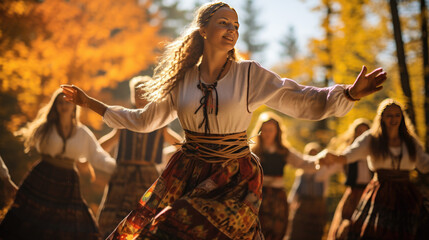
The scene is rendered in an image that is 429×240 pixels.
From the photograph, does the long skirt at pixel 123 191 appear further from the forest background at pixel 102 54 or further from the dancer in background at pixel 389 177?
the forest background at pixel 102 54

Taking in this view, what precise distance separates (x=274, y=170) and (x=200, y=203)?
150 inches

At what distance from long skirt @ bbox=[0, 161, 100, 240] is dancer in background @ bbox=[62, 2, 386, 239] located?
2.28 m

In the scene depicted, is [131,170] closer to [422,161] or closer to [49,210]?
[49,210]

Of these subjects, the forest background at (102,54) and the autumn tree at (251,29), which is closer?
the forest background at (102,54)

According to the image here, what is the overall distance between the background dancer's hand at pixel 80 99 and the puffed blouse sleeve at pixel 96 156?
2.23 meters

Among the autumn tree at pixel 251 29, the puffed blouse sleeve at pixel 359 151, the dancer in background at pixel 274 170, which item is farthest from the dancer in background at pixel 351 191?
the autumn tree at pixel 251 29

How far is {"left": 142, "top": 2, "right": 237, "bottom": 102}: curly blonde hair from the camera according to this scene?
321 cm

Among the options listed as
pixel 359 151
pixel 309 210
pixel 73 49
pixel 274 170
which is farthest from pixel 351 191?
pixel 73 49

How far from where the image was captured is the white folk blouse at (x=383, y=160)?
16.6ft

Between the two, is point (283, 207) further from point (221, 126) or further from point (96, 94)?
point (96, 94)

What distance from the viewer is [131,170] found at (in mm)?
5539

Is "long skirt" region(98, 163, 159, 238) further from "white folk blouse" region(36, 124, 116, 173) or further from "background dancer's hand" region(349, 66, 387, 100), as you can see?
"background dancer's hand" region(349, 66, 387, 100)

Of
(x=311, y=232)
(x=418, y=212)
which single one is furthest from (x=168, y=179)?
(x=311, y=232)

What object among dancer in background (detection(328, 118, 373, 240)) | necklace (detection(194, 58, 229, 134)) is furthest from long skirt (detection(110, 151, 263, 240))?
dancer in background (detection(328, 118, 373, 240))
